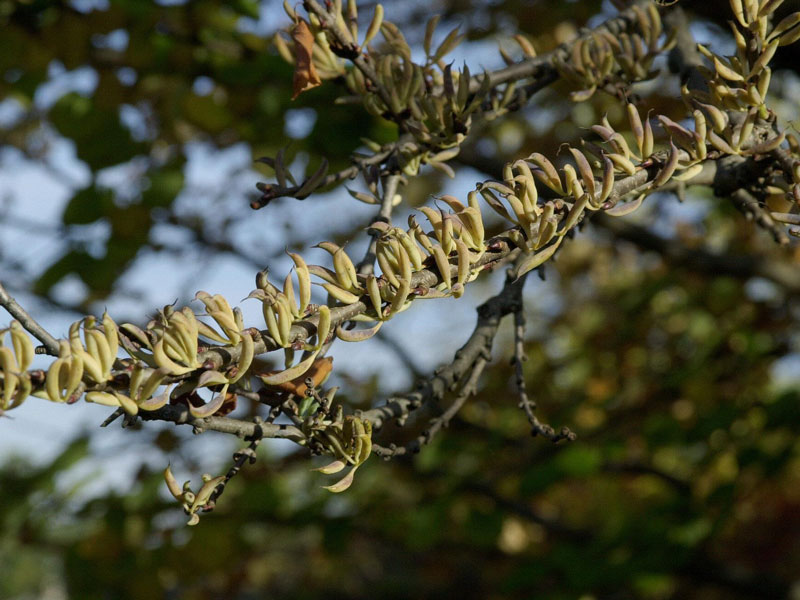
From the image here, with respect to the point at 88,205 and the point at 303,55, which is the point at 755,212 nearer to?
the point at 303,55

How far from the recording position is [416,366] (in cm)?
250

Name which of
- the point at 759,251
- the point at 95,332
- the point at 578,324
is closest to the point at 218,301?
the point at 95,332

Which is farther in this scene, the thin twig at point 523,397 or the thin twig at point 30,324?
the thin twig at point 523,397

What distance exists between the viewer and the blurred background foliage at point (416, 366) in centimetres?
179

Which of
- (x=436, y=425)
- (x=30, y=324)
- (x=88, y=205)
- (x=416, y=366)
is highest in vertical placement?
(x=30, y=324)

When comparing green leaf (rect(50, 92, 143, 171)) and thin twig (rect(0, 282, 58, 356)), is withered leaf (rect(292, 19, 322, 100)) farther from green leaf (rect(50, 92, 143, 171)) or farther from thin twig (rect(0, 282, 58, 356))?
green leaf (rect(50, 92, 143, 171))

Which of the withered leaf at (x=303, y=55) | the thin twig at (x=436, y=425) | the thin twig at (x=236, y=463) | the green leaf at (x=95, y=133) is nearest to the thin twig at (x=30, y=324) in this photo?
the thin twig at (x=236, y=463)

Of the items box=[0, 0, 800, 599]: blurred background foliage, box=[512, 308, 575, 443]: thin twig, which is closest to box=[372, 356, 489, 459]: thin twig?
box=[512, 308, 575, 443]: thin twig

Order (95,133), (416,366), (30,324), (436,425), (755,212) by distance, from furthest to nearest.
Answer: (416,366), (95,133), (755,212), (436,425), (30,324)

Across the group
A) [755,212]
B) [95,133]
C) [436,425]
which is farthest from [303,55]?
[95,133]

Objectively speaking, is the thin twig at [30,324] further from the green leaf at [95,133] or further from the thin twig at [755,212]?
the green leaf at [95,133]

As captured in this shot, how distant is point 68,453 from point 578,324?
2934 millimetres

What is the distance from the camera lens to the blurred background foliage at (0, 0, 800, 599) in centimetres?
179

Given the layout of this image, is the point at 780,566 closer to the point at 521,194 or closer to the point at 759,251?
the point at 759,251
